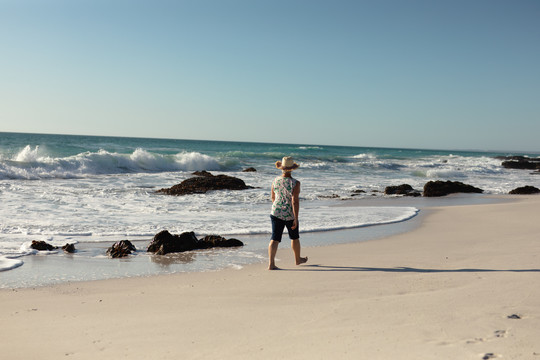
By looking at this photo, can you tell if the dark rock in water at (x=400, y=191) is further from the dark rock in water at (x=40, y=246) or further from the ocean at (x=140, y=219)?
the dark rock in water at (x=40, y=246)

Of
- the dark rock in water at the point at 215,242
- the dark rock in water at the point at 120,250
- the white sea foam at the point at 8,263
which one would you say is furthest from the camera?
the dark rock in water at the point at 215,242

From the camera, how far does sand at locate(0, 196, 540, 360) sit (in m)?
3.30

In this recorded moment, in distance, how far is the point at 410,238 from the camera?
8.78 m

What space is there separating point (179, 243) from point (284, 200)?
2.09m

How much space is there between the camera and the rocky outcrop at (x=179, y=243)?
7.42 m

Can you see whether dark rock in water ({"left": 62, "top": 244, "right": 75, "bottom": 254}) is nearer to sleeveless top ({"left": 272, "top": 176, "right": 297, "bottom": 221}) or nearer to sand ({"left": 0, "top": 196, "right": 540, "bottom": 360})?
sand ({"left": 0, "top": 196, "right": 540, "bottom": 360})

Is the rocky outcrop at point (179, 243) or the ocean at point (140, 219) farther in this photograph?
the rocky outcrop at point (179, 243)

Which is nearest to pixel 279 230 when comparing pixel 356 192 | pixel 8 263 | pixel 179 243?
pixel 179 243

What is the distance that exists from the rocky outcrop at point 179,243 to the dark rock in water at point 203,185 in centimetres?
888

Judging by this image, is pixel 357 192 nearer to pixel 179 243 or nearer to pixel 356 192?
pixel 356 192

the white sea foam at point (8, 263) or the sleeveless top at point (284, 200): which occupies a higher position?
the sleeveless top at point (284, 200)

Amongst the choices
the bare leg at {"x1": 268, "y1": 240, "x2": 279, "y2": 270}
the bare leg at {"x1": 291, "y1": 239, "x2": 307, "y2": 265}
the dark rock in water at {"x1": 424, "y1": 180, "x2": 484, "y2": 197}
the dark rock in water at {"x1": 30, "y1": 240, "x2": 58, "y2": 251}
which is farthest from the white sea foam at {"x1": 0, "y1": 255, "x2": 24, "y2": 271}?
the dark rock in water at {"x1": 424, "y1": 180, "x2": 484, "y2": 197}

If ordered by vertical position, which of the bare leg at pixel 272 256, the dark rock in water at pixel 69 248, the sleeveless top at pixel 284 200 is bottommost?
the dark rock in water at pixel 69 248

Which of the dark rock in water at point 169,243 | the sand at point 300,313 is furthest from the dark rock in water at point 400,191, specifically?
the dark rock in water at point 169,243
